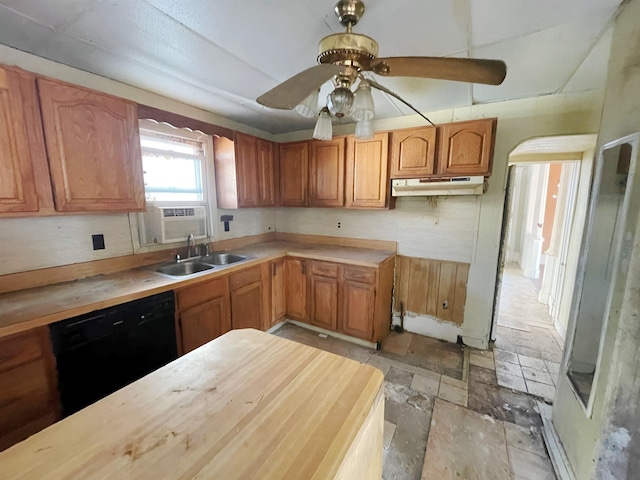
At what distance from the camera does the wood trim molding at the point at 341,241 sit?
313cm

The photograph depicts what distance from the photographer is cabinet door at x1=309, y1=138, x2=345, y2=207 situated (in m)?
2.99

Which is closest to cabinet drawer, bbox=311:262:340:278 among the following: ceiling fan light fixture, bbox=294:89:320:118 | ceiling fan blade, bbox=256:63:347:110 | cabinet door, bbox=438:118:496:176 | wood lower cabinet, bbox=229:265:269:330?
wood lower cabinet, bbox=229:265:269:330

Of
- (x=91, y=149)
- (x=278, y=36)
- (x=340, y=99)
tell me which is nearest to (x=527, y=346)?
(x=340, y=99)

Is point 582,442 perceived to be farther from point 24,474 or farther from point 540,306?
point 540,306

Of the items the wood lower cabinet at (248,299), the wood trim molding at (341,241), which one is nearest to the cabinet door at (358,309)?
the wood trim molding at (341,241)

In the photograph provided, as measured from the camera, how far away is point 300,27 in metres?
1.40

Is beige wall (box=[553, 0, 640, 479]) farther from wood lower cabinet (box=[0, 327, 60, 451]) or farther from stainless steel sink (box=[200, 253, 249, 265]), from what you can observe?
wood lower cabinet (box=[0, 327, 60, 451])

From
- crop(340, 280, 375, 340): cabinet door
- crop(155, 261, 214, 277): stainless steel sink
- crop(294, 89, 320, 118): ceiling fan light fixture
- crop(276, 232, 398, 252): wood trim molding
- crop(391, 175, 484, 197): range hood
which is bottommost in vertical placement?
crop(340, 280, 375, 340): cabinet door

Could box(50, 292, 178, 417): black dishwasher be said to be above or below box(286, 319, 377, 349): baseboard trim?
above

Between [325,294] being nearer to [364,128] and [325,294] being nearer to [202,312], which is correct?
[202,312]

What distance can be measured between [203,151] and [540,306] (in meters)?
4.84

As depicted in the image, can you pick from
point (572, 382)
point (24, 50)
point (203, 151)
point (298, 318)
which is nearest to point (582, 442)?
point (572, 382)

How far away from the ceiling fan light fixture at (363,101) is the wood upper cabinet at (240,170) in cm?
187

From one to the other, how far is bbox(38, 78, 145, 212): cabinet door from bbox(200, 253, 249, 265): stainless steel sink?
2.96 ft
